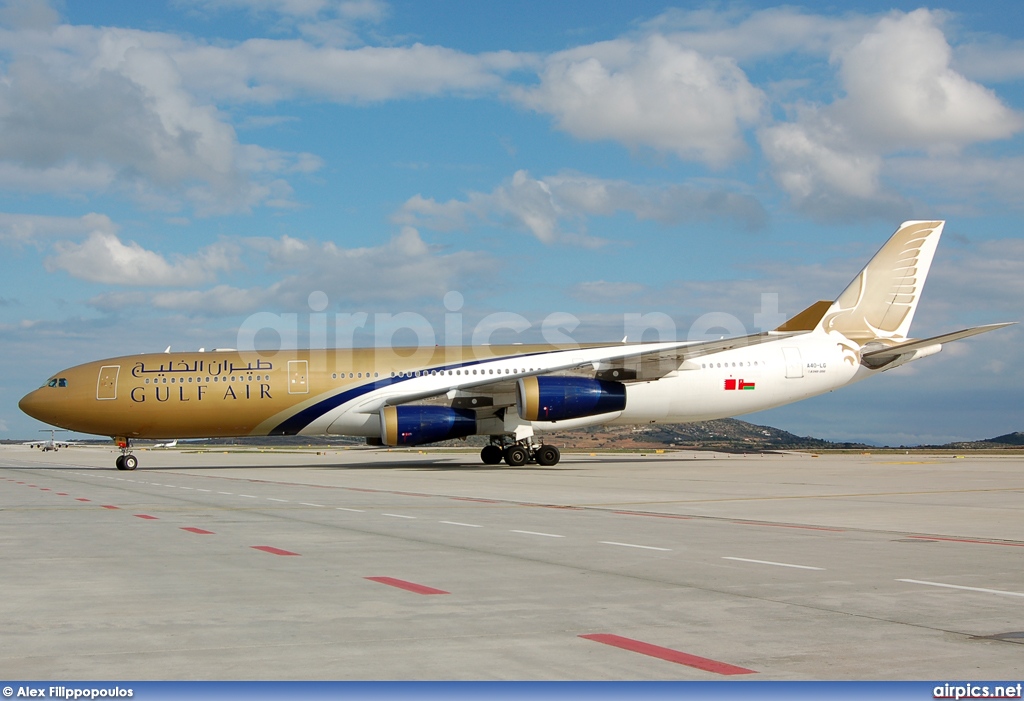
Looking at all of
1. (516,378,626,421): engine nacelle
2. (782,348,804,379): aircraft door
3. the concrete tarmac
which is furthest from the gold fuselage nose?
(782,348,804,379): aircraft door

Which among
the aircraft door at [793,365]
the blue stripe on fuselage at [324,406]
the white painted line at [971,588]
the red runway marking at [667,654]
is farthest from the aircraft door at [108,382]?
the red runway marking at [667,654]

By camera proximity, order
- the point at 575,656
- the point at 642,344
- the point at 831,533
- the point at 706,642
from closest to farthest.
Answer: the point at 575,656 < the point at 706,642 < the point at 831,533 < the point at 642,344

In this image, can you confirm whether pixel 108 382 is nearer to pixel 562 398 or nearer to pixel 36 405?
pixel 36 405

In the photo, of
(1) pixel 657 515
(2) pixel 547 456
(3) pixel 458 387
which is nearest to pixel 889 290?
(2) pixel 547 456

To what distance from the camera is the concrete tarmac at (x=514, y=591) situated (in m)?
5.86

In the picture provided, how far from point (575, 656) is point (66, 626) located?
3688 mm

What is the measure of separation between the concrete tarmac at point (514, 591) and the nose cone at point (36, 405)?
58.4ft

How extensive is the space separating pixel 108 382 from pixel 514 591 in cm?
2944

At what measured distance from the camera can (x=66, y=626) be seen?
273 inches

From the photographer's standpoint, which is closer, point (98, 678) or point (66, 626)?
point (98, 678)

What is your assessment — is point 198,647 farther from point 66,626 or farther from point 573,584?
point 573,584

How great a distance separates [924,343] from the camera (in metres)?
36.3

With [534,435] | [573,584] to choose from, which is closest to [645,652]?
[573,584]

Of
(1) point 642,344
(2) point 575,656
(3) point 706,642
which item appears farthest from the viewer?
(1) point 642,344
